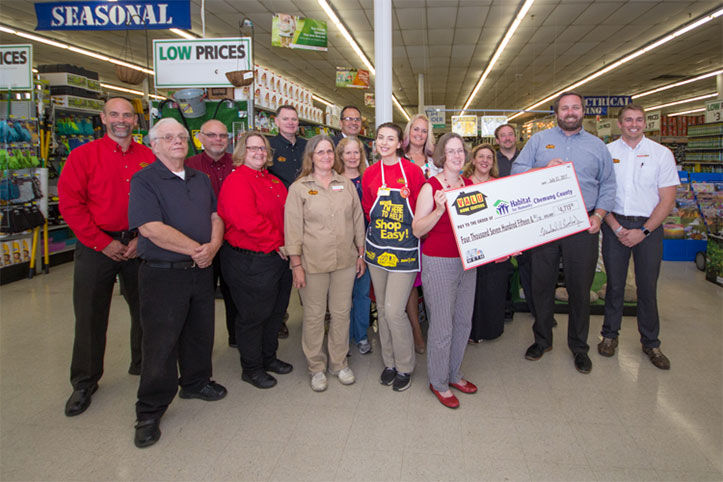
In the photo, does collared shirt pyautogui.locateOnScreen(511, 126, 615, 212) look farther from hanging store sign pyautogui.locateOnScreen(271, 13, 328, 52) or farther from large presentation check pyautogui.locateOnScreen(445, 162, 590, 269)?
hanging store sign pyautogui.locateOnScreen(271, 13, 328, 52)

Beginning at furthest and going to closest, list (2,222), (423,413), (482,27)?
(482,27)
(2,222)
(423,413)

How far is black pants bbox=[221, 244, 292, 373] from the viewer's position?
2799 mm

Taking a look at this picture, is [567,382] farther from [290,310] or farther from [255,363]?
[290,310]

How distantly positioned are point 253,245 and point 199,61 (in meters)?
2.59

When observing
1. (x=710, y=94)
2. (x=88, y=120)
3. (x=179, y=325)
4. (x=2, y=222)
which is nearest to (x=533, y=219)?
(x=179, y=325)

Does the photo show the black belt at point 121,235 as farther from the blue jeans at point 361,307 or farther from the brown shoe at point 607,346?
the brown shoe at point 607,346

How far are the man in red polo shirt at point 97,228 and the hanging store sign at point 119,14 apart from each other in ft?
12.5

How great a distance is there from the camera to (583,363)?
3148mm

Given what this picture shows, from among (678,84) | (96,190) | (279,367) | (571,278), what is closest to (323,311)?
(279,367)

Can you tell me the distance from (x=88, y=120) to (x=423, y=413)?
695 centimetres

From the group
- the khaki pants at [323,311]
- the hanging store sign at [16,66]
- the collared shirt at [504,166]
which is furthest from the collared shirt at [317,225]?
the hanging store sign at [16,66]

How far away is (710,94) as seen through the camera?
1839 cm

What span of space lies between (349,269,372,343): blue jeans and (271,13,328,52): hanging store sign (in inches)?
150

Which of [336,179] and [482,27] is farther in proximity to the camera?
[482,27]
